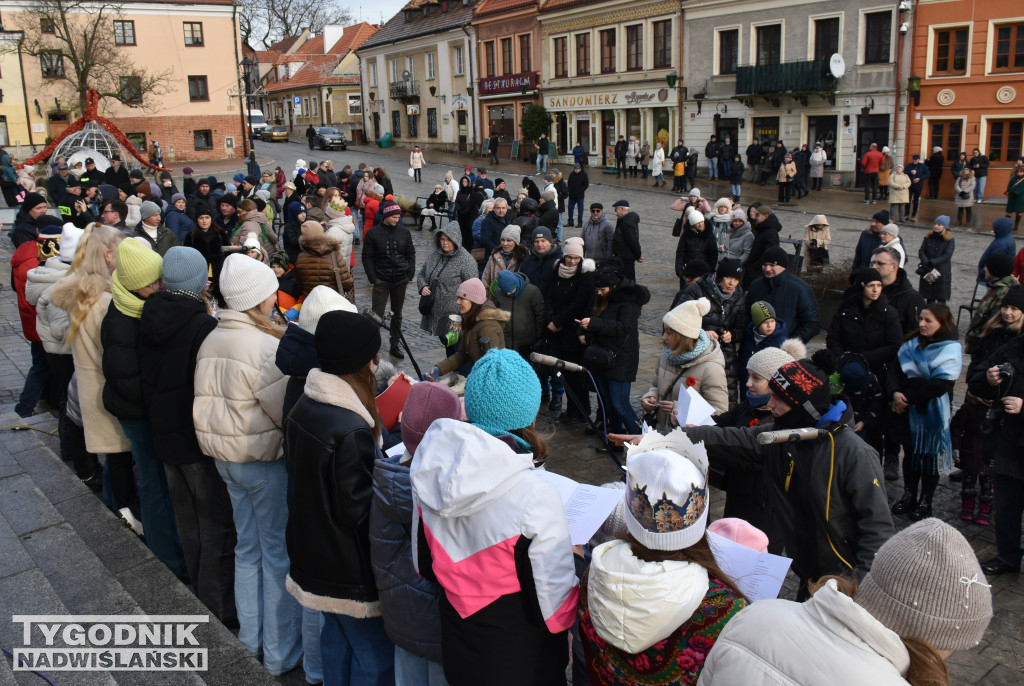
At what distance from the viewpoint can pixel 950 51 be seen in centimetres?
2464

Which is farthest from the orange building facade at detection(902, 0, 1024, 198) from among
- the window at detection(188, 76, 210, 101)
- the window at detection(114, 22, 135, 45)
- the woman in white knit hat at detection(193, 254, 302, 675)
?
the window at detection(114, 22, 135, 45)

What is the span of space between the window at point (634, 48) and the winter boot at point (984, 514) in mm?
30926

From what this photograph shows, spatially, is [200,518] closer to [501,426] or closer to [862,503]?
[501,426]

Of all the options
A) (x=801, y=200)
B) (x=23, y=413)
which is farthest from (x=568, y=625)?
(x=801, y=200)

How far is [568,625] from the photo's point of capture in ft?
8.84

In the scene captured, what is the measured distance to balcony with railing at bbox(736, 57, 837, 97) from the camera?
88.9 feet

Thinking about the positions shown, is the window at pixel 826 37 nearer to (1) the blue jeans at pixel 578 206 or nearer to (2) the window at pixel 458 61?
(1) the blue jeans at pixel 578 206

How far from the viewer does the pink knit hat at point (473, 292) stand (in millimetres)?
6496

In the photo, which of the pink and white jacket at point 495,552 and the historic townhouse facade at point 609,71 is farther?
the historic townhouse facade at point 609,71

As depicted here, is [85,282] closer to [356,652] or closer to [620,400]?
[356,652]

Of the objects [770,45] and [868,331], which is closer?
[868,331]

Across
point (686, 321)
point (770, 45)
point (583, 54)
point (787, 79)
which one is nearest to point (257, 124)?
point (583, 54)

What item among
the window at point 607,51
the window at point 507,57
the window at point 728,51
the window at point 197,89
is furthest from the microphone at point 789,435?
the window at point 197,89

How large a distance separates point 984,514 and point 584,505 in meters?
4.24
